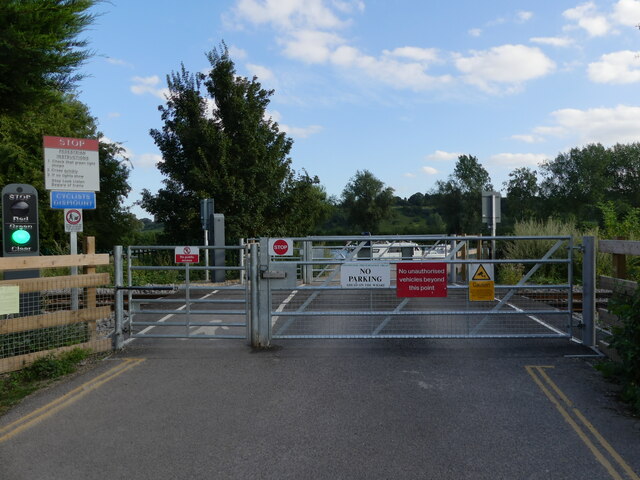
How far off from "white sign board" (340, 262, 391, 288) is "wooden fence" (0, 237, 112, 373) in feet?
12.2

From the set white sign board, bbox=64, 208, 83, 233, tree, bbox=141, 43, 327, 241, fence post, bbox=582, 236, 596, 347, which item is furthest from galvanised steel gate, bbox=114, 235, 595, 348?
tree, bbox=141, 43, 327, 241

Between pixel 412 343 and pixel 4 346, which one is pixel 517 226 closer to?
pixel 412 343

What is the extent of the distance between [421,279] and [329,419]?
11.9 ft

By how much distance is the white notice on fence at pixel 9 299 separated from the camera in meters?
7.19

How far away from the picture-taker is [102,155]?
36.0m

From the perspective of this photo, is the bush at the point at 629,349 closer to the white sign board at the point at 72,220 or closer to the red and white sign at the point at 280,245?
the red and white sign at the point at 280,245

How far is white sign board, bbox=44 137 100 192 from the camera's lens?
934 cm

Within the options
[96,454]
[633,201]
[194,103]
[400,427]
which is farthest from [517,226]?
[633,201]

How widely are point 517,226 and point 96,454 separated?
19.9m

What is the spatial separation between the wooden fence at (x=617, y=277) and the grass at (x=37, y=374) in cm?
735

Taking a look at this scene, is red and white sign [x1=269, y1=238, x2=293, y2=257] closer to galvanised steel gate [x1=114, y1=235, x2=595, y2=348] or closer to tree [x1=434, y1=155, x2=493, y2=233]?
galvanised steel gate [x1=114, y1=235, x2=595, y2=348]

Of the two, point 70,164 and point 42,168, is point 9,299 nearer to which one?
point 70,164

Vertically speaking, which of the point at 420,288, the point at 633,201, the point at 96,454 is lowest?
the point at 96,454

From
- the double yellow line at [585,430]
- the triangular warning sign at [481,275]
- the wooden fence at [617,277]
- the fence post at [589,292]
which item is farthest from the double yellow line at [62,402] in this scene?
the fence post at [589,292]
